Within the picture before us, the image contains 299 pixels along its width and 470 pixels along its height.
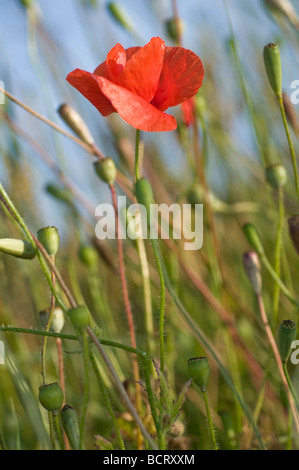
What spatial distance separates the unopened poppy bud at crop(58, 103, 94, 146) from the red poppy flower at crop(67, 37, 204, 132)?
17cm

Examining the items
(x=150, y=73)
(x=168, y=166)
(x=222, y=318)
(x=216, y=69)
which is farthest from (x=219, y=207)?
(x=216, y=69)

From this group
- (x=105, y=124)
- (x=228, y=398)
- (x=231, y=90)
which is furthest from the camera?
(x=231, y=90)

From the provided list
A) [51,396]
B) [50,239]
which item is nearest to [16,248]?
[50,239]

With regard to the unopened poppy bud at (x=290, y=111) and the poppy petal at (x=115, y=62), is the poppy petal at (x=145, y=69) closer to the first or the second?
the poppy petal at (x=115, y=62)

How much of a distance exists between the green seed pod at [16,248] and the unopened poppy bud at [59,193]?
40 cm

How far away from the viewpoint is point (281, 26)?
0.89 metres

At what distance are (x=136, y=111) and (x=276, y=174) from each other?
25 cm

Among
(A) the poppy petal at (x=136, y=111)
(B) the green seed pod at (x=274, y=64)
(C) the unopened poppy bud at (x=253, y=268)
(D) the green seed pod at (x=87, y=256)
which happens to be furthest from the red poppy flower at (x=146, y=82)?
(D) the green seed pod at (x=87, y=256)

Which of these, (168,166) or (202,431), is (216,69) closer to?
(168,166)

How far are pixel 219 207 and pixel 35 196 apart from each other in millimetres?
529

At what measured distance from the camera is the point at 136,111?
0.45 metres

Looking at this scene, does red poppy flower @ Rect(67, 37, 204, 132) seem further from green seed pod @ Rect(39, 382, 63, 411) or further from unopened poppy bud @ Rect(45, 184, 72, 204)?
unopened poppy bud @ Rect(45, 184, 72, 204)
